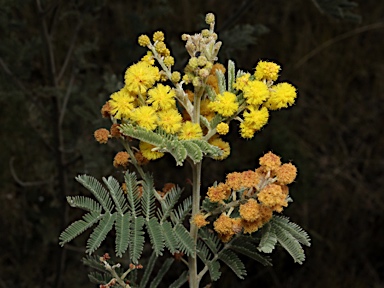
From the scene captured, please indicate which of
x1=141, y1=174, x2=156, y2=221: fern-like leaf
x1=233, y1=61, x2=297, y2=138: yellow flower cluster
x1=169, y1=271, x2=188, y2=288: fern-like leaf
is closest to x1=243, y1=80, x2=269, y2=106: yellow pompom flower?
x1=233, y1=61, x2=297, y2=138: yellow flower cluster

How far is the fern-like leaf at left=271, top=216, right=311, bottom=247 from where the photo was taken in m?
1.64

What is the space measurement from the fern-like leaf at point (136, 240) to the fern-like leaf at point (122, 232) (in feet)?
0.06

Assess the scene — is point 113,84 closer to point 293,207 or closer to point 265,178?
point 265,178

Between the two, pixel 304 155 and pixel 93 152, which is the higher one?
pixel 304 155

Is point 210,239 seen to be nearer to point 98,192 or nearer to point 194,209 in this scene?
point 194,209

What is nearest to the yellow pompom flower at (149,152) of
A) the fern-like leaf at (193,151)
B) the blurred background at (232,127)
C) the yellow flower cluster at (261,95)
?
the fern-like leaf at (193,151)

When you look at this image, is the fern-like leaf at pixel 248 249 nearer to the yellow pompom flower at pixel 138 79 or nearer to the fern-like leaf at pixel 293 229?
the fern-like leaf at pixel 293 229

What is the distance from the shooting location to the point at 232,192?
1.69 meters

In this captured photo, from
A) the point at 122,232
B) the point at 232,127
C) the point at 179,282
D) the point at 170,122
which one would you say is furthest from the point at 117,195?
the point at 232,127

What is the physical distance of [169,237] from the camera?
1.61 metres

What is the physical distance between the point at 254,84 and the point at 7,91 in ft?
6.40

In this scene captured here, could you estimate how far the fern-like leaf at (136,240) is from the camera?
1509 millimetres

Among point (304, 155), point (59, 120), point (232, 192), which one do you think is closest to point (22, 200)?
point (59, 120)

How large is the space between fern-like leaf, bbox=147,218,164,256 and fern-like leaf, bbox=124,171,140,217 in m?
0.06
